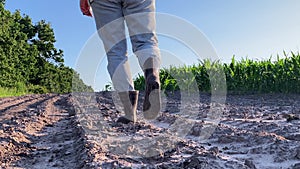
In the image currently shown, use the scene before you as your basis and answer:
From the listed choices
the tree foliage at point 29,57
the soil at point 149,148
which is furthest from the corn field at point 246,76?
the soil at point 149,148

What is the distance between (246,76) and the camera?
12.1 m

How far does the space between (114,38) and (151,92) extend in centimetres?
60

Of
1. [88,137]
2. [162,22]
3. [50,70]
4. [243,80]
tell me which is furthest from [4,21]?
[88,137]

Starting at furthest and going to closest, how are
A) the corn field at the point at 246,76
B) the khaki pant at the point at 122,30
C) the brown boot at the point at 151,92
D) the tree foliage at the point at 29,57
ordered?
the tree foliage at the point at 29,57, the corn field at the point at 246,76, the khaki pant at the point at 122,30, the brown boot at the point at 151,92

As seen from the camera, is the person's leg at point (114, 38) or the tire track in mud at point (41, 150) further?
the person's leg at point (114, 38)

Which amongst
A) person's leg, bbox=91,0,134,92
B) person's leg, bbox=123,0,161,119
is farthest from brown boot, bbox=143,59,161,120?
person's leg, bbox=91,0,134,92

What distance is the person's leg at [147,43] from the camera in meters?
2.87

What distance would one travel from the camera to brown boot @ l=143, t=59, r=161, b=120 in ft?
9.35

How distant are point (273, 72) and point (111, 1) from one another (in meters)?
9.25

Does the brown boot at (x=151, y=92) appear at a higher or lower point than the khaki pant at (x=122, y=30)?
lower

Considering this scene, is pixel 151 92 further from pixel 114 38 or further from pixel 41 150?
pixel 41 150

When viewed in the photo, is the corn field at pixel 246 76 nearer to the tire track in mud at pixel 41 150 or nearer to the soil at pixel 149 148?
the soil at pixel 149 148

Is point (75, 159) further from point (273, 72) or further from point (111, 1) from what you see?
point (273, 72)

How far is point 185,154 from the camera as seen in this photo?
1.96 metres
